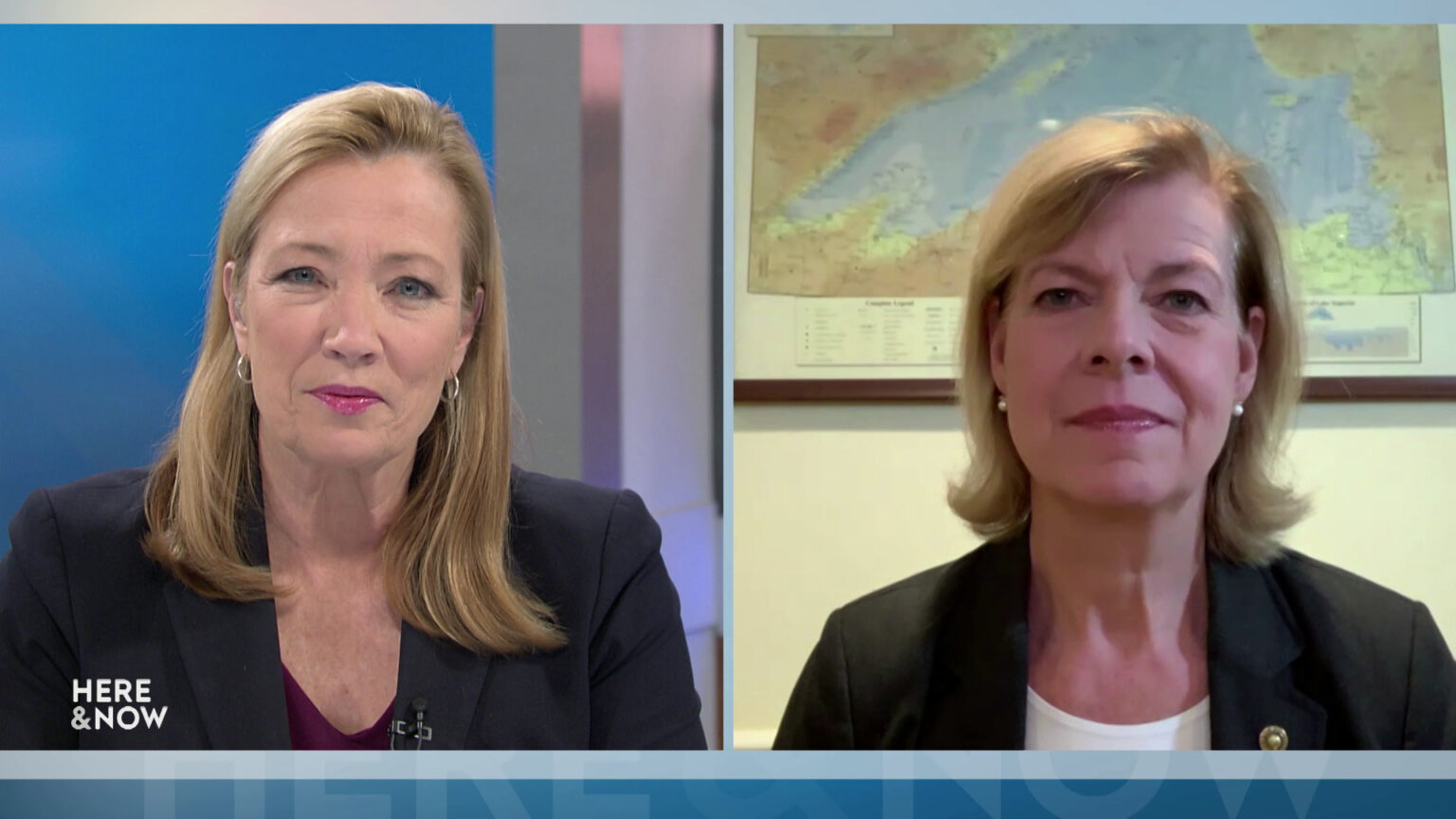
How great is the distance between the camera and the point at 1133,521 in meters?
2.02

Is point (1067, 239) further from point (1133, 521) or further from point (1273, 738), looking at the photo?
point (1273, 738)

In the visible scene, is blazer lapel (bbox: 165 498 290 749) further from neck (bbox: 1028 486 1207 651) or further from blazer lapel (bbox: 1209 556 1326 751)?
blazer lapel (bbox: 1209 556 1326 751)

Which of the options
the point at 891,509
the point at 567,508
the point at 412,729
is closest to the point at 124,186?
the point at 567,508

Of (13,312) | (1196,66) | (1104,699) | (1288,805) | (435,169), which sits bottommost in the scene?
(1288,805)

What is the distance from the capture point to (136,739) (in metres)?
2.04

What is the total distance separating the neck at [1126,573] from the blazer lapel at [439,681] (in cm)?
90

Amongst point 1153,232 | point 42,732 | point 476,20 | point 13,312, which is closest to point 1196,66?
point 1153,232

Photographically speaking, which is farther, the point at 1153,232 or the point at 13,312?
the point at 13,312

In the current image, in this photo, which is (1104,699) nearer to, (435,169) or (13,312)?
(435,169)

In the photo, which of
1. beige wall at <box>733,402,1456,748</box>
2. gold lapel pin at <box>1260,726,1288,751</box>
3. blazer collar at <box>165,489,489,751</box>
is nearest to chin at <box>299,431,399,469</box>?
blazer collar at <box>165,489,489,751</box>

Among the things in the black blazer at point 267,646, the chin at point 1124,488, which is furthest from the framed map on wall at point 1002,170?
the black blazer at point 267,646

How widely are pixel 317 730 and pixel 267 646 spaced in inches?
6.2

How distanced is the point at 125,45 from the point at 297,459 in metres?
0.74

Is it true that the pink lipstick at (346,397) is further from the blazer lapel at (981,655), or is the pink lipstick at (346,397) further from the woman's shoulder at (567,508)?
the blazer lapel at (981,655)
